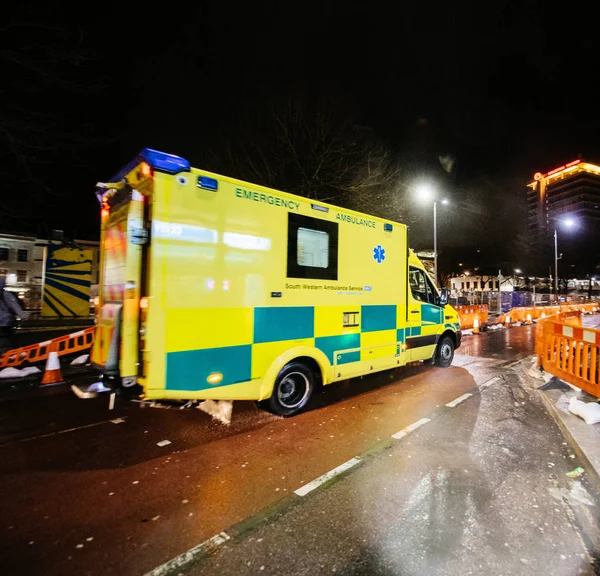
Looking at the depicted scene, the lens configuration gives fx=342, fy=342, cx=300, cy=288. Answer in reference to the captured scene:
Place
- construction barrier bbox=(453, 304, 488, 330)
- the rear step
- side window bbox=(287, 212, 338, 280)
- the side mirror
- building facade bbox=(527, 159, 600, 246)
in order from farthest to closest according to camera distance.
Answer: building facade bbox=(527, 159, 600, 246) < construction barrier bbox=(453, 304, 488, 330) < the side mirror < side window bbox=(287, 212, 338, 280) < the rear step

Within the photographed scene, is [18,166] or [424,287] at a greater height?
[18,166]

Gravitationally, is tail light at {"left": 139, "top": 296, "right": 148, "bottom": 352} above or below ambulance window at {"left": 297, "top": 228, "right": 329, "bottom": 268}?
below

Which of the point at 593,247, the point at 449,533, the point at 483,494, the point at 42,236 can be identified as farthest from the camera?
the point at 593,247

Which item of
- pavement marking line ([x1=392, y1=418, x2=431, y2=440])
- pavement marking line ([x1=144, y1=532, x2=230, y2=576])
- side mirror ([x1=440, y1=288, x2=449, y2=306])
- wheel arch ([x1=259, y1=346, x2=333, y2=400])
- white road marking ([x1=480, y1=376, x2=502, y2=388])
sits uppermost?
side mirror ([x1=440, y1=288, x2=449, y2=306])

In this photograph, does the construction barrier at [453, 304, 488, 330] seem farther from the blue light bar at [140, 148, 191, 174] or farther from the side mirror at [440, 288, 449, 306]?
the blue light bar at [140, 148, 191, 174]

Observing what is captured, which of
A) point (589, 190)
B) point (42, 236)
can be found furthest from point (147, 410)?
point (589, 190)

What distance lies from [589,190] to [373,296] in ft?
530

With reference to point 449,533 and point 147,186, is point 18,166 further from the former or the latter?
point 449,533

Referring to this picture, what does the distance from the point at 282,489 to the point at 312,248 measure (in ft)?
9.90

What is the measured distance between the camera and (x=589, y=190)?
4894 inches

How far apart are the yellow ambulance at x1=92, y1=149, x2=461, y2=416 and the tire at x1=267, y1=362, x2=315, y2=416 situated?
0.02 m

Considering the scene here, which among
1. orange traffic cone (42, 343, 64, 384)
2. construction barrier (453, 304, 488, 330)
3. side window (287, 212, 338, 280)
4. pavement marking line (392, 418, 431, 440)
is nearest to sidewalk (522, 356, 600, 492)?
pavement marking line (392, 418, 431, 440)

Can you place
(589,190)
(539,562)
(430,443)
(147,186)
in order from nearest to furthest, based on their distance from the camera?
(539,562)
(147,186)
(430,443)
(589,190)

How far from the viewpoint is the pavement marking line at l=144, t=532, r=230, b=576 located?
2.18 m
